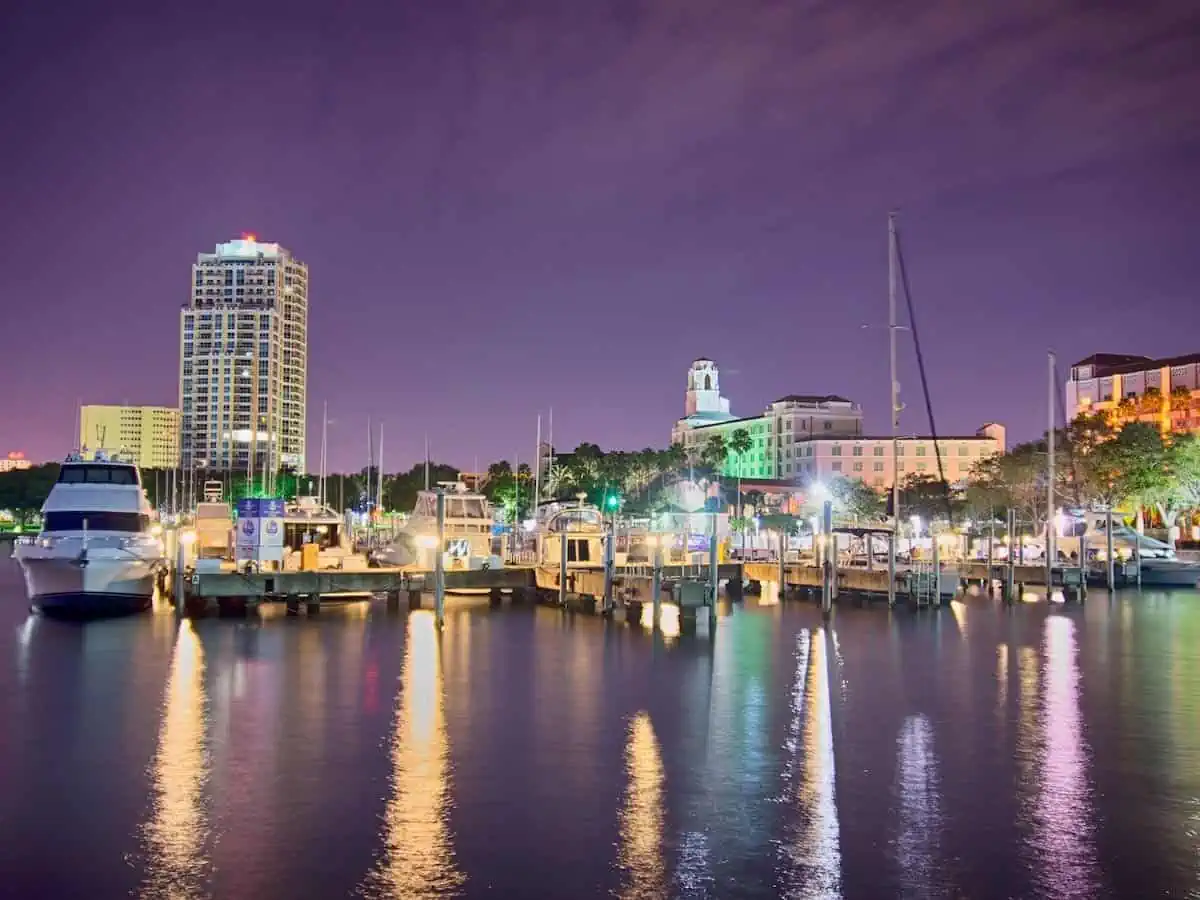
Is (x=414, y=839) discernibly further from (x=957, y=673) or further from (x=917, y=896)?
(x=957, y=673)

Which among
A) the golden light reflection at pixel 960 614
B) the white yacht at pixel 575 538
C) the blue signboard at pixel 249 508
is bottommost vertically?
the golden light reflection at pixel 960 614

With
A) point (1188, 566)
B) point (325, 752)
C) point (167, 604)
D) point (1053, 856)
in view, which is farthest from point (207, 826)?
point (1188, 566)

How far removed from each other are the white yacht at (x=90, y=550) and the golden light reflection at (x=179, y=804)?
56.7ft

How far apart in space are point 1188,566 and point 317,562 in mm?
46616

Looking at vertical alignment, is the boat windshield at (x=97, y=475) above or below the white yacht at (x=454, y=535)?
above

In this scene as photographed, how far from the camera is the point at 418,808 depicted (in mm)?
16656

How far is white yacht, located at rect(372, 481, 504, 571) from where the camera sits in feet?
167

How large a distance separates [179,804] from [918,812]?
10.1 meters

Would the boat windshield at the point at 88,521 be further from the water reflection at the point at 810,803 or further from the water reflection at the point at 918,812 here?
the water reflection at the point at 918,812

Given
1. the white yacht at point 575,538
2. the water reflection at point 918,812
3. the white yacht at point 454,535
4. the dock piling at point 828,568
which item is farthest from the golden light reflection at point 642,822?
the white yacht at point 575,538

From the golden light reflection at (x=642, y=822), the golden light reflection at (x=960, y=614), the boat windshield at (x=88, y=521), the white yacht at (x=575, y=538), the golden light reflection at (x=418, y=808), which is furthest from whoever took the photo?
the white yacht at (x=575, y=538)

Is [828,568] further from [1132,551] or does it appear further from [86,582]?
[1132,551]

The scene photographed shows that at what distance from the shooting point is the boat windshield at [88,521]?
143 feet

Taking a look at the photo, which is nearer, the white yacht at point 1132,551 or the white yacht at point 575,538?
the white yacht at point 575,538
